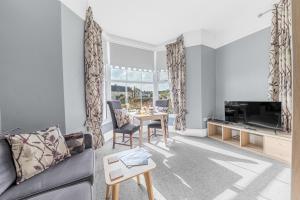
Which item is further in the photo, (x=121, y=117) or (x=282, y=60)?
(x=121, y=117)

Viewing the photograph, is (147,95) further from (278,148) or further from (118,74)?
(278,148)

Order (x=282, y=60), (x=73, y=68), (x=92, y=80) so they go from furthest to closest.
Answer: (x=92, y=80)
(x=282, y=60)
(x=73, y=68)

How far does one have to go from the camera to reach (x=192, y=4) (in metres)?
2.62

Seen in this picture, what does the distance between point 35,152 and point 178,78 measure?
3.41 m

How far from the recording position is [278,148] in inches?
91.4

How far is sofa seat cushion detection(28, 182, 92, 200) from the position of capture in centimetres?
101

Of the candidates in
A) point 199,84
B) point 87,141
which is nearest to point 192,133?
point 199,84

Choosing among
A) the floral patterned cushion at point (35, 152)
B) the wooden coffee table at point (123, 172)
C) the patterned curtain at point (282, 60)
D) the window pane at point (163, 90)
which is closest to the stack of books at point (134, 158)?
the wooden coffee table at point (123, 172)

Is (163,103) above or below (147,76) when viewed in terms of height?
below

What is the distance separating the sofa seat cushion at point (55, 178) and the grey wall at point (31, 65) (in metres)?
0.81

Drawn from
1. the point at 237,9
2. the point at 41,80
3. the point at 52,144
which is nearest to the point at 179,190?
the point at 52,144

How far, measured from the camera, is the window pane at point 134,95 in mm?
4305

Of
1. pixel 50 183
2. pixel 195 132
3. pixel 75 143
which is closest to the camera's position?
pixel 50 183

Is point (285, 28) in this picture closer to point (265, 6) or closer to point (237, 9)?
point (265, 6)
